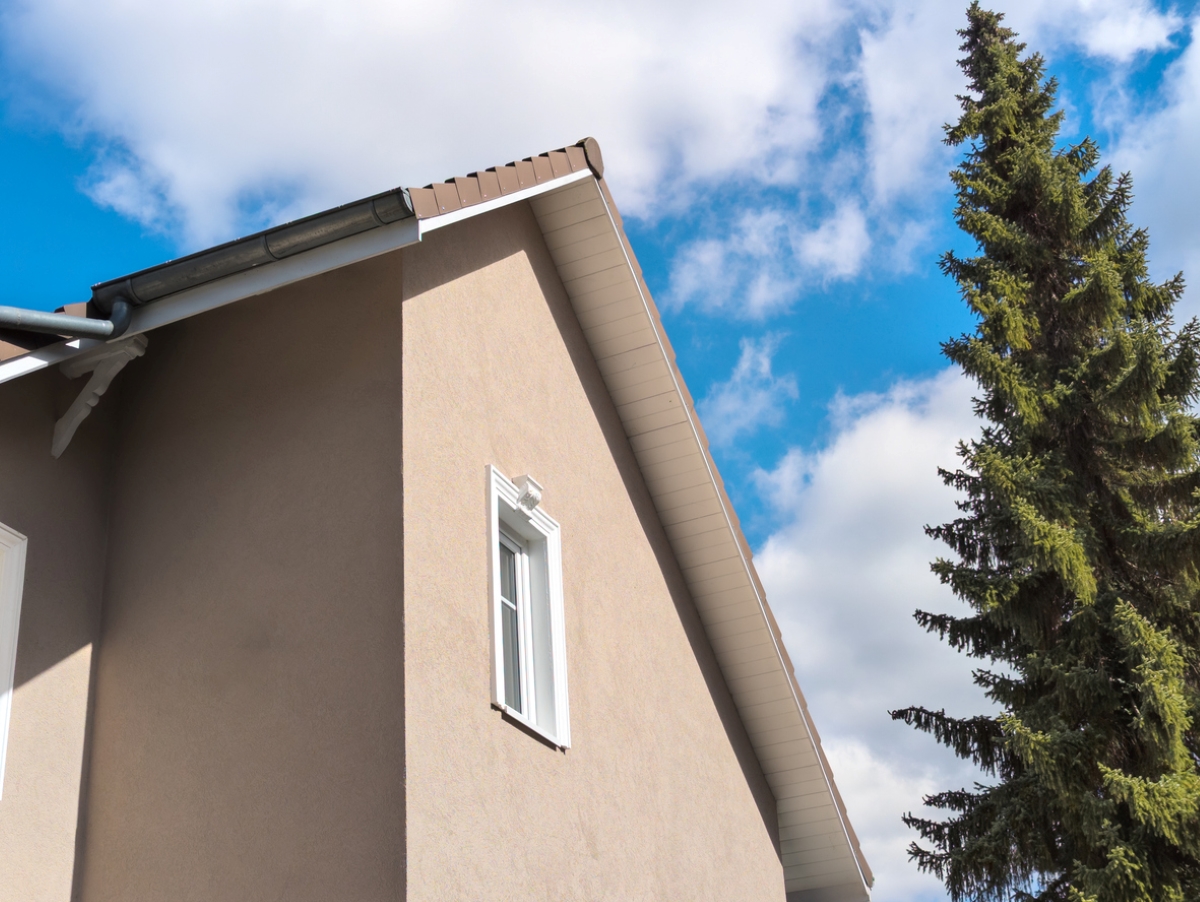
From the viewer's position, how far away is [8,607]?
6.07m

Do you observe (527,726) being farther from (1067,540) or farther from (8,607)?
(1067,540)

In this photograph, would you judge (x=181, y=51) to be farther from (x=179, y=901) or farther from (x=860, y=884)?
(x=860, y=884)

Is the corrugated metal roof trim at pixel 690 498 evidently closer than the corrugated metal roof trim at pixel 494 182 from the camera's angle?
No

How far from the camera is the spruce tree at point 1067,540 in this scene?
1259cm

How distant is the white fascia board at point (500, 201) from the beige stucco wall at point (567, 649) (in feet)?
1.39

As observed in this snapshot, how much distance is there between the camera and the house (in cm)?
570

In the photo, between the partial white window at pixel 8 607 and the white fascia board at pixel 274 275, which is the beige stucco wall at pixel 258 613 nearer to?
the partial white window at pixel 8 607

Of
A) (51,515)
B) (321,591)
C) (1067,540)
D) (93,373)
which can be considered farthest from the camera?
(1067,540)

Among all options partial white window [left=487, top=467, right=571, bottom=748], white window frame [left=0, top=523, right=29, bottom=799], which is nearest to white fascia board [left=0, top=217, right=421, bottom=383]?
white window frame [left=0, top=523, right=29, bottom=799]

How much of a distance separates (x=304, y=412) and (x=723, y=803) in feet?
17.6

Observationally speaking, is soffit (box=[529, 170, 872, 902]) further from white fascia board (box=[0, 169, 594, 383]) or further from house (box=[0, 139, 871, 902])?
white fascia board (box=[0, 169, 594, 383])

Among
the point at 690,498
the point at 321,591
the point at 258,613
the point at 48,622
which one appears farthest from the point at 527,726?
the point at 690,498

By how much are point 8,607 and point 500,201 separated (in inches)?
143

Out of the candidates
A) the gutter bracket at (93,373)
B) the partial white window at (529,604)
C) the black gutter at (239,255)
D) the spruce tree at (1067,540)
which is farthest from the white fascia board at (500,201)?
the spruce tree at (1067,540)
